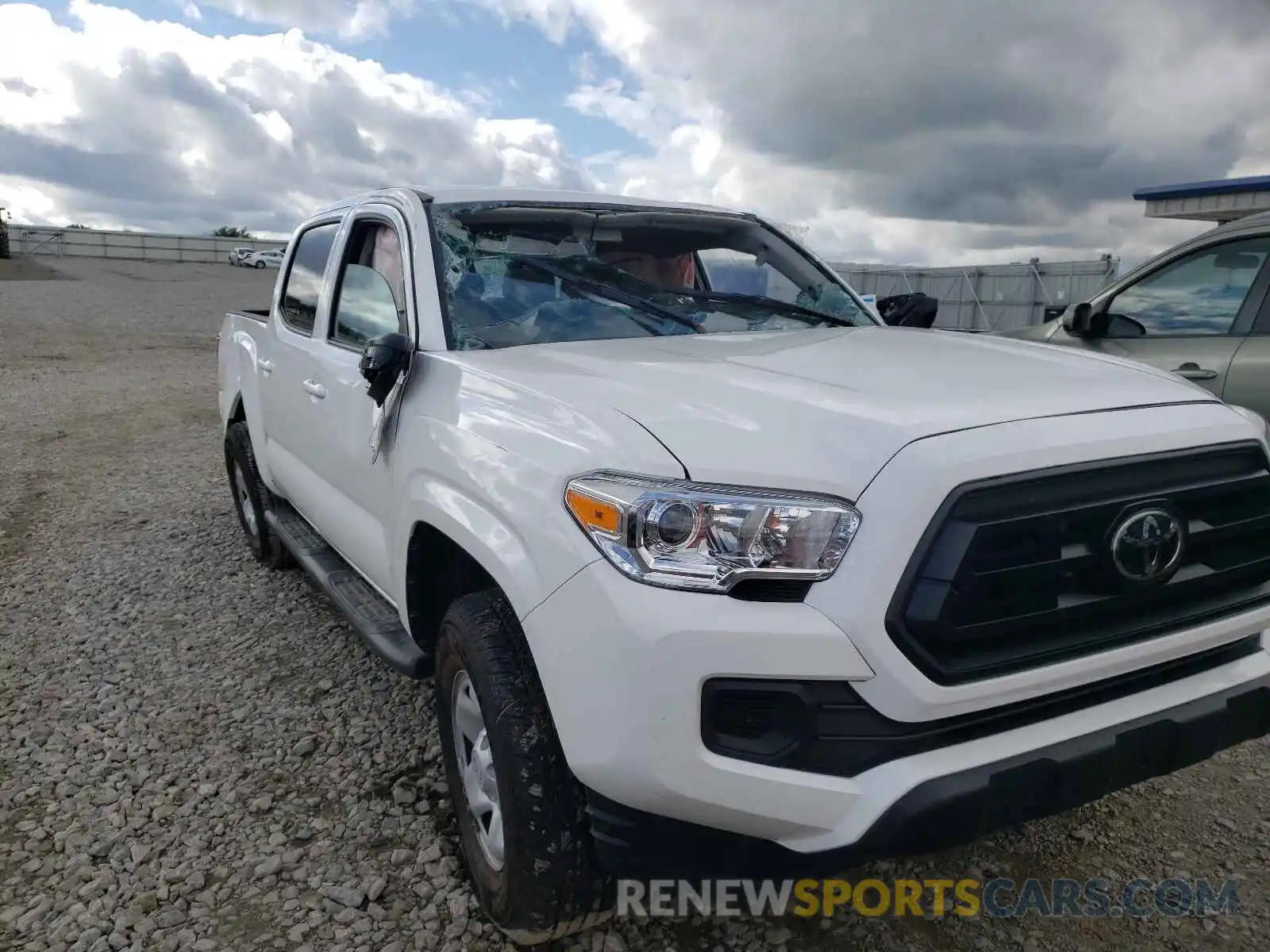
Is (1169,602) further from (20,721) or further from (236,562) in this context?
(236,562)

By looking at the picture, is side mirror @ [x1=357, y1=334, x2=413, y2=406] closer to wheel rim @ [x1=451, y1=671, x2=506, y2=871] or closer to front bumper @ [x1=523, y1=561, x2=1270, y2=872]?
wheel rim @ [x1=451, y1=671, x2=506, y2=871]

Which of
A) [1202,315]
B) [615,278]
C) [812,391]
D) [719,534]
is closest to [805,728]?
[719,534]

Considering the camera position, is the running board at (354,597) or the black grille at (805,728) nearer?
the black grille at (805,728)

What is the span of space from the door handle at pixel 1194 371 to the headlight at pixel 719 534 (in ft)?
11.6

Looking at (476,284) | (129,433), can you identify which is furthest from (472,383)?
(129,433)

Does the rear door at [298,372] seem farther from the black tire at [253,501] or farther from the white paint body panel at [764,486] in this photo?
the white paint body panel at [764,486]

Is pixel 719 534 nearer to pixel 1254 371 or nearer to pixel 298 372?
pixel 298 372

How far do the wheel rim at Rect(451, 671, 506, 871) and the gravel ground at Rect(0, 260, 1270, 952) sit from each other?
285mm

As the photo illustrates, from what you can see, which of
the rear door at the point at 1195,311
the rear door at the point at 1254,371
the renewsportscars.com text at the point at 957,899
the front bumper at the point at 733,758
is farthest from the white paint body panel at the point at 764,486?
the rear door at the point at 1195,311

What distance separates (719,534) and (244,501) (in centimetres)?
449

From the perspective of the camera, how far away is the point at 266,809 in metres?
3.01

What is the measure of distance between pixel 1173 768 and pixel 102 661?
407 cm

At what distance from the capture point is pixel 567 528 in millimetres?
1911

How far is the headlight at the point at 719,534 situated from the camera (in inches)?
69.4
